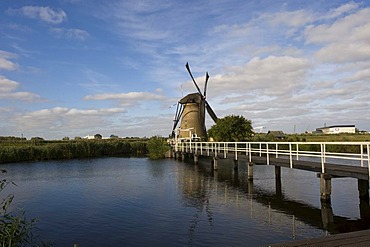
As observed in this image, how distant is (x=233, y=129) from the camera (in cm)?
4172

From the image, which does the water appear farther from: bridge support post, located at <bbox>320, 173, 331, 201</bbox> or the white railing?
the white railing

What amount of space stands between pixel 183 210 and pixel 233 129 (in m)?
29.1

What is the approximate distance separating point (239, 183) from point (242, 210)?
7.30 metres

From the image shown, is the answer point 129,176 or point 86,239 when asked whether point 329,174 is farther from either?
point 129,176

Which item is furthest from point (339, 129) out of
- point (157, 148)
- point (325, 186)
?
point (325, 186)

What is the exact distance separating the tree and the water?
749 inches

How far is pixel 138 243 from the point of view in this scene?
9.49 metres

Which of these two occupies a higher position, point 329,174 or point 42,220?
point 329,174

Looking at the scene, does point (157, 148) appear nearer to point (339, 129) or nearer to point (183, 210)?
point (183, 210)

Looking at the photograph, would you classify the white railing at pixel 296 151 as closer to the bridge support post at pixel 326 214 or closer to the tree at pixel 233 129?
the bridge support post at pixel 326 214

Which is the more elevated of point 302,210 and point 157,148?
point 157,148

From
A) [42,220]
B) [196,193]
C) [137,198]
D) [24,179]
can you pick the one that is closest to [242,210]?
[196,193]

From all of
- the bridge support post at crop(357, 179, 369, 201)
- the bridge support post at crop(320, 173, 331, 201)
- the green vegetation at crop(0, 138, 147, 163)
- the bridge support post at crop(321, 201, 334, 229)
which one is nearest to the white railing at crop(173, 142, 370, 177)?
the bridge support post at crop(320, 173, 331, 201)

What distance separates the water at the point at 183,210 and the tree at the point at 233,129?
→ 62.4 ft
